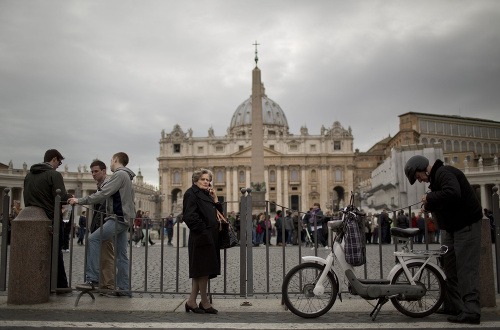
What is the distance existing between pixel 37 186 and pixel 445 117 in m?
75.4

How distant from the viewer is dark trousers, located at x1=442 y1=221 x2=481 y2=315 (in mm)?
4984

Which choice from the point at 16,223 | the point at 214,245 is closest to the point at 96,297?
the point at 16,223

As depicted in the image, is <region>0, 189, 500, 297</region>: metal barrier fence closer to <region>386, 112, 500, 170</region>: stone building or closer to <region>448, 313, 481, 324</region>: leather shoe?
<region>448, 313, 481, 324</region>: leather shoe

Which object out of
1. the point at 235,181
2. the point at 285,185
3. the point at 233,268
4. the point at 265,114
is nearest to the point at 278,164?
the point at 285,185

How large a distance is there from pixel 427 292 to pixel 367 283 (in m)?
0.65

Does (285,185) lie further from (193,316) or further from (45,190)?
(193,316)

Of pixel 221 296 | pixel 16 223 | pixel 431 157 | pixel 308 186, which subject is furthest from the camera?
pixel 308 186

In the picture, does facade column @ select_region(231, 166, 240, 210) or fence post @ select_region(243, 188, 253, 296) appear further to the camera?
facade column @ select_region(231, 166, 240, 210)

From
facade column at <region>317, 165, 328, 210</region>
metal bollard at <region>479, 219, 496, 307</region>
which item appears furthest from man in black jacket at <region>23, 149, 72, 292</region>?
facade column at <region>317, 165, 328, 210</region>

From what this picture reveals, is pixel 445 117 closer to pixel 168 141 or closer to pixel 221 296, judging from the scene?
pixel 168 141

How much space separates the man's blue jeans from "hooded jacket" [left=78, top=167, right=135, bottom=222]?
135 mm

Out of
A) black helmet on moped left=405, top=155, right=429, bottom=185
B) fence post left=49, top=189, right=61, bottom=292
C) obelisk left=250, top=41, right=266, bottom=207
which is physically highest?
obelisk left=250, top=41, right=266, bottom=207

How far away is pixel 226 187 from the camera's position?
88250 millimetres

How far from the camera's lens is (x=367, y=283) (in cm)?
528
